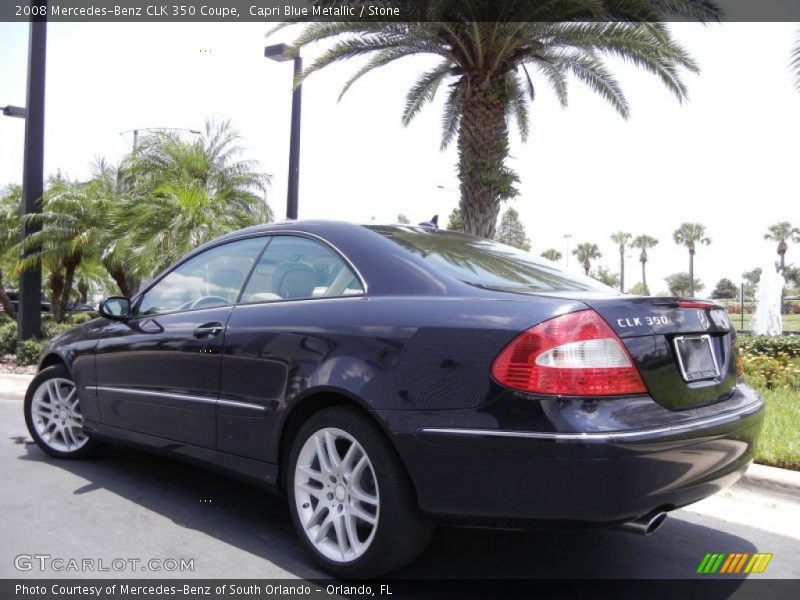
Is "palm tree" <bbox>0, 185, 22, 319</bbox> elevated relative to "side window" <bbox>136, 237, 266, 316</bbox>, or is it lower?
elevated

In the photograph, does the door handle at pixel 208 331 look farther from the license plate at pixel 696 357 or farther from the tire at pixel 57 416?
the license plate at pixel 696 357

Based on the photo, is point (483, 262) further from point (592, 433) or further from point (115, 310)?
point (115, 310)

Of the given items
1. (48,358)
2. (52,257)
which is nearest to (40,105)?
(52,257)

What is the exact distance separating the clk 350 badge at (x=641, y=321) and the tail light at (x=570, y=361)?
0.25 feet

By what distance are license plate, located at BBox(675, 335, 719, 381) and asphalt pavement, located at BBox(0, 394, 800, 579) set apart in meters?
0.95

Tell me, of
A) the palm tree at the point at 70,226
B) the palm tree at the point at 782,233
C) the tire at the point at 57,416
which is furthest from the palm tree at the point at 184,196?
the palm tree at the point at 782,233

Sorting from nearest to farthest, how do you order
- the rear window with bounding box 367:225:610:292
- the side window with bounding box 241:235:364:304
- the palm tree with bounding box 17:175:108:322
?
the rear window with bounding box 367:225:610:292
the side window with bounding box 241:235:364:304
the palm tree with bounding box 17:175:108:322

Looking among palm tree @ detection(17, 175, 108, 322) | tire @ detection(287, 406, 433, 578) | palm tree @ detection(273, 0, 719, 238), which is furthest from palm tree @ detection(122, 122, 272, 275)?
tire @ detection(287, 406, 433, 578)

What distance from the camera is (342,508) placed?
2.97m

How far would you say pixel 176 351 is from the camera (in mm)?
3811

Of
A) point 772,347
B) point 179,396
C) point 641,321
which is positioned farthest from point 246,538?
point 772,347

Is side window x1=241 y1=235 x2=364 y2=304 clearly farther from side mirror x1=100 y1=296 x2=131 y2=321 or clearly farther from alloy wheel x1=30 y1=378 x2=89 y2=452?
alloy wheel x1=30 y1=378 x2=89 y2=452

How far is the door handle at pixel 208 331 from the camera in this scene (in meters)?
3.61

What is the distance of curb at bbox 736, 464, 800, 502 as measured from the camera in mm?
4176
